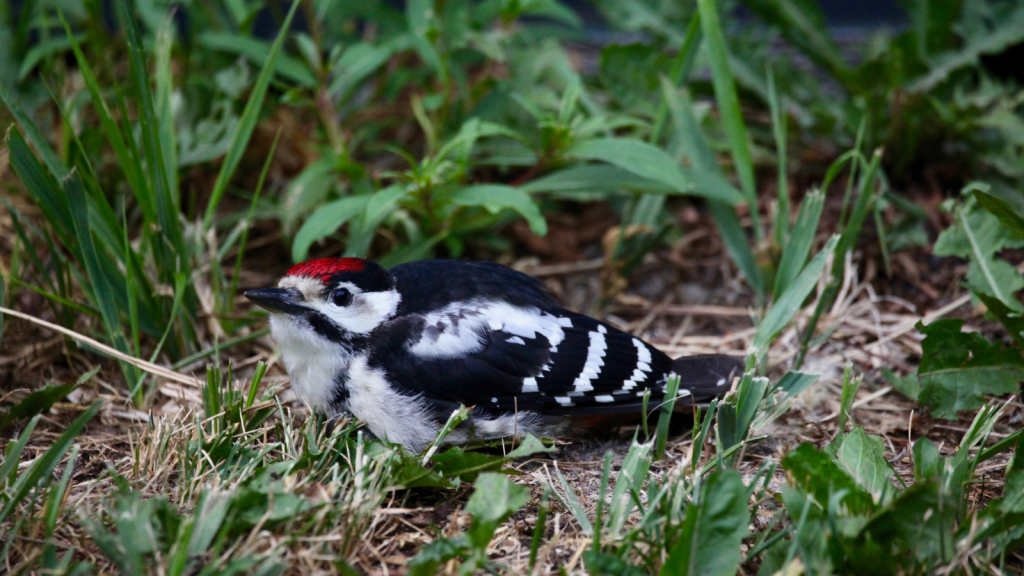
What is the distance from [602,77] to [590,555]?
108 inches

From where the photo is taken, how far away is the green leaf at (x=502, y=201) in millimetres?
2901

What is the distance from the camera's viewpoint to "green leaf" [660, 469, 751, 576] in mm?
1724

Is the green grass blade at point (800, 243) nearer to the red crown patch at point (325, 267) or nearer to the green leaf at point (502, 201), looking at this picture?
the green leaf at point (502, 201)

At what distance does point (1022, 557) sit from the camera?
195 cm

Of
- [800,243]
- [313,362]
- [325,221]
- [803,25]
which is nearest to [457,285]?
[313,362]

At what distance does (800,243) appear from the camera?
2.93 m


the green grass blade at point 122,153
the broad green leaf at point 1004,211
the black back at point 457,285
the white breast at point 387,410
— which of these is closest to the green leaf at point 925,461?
the broad green leaf at point 1004,211

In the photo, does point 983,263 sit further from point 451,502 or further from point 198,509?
point 198,509

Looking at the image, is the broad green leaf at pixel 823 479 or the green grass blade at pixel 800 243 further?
the green grass blade at pixel 800 243

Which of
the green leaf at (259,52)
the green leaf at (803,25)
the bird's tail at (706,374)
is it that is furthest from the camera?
the green leaf at (803,25)

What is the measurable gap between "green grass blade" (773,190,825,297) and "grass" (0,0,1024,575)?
0.04 ft

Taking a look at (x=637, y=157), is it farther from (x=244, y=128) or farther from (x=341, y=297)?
(x=244, y=128)

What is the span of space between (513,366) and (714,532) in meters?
0.91

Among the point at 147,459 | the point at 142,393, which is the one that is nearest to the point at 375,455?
the point at 147,459
